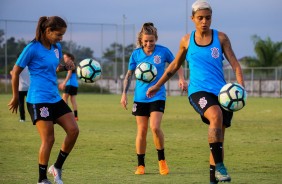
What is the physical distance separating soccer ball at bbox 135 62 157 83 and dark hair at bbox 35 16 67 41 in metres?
2.00

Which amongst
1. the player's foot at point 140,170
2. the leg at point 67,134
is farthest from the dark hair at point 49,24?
the player's foot at point 140,170

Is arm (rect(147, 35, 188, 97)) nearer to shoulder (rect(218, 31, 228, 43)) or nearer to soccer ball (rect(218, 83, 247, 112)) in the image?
shoulder (rect(218, 31, 228, 43))

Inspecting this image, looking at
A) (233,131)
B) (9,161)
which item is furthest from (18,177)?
(233,131)

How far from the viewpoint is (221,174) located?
315 inches

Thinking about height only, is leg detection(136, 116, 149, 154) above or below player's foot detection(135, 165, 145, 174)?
above

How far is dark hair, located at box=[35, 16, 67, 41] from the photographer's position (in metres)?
8.75

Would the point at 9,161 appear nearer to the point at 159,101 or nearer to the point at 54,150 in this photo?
the point at 54,150

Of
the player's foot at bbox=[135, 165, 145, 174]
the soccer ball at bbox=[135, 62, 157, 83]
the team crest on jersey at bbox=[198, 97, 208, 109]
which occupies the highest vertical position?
the soccer ball at bbox=[135, 62, 157, 83]

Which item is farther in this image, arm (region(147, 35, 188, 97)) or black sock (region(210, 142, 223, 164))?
arm (region(147, 35, 188, 97))

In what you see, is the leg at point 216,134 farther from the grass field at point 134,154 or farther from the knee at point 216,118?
the grass field at point 134,154

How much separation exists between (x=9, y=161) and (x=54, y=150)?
1867mm

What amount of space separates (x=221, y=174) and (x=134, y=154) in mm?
4881

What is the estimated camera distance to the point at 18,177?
32.0 feet

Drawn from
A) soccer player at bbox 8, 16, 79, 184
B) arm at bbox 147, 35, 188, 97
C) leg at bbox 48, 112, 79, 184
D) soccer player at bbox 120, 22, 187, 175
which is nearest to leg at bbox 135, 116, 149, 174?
soccer player at bbox 120, 22, 187, 175
